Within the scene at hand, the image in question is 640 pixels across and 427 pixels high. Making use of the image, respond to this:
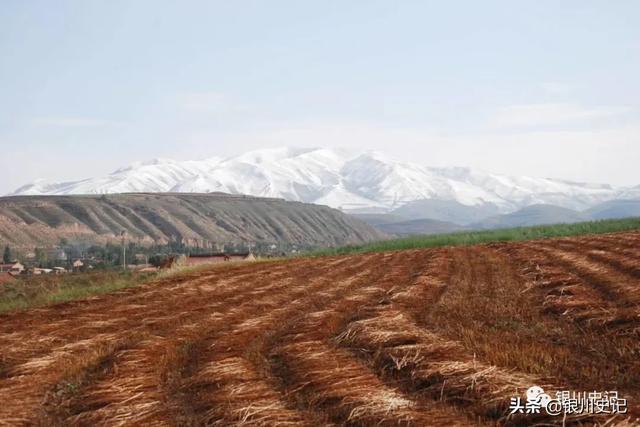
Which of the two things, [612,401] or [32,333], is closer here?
[612,401]

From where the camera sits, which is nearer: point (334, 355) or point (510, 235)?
point (334, 355)

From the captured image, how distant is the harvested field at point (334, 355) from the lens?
728cm

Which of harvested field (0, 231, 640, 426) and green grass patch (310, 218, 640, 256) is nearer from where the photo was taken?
harvested field (0, 231, 640, 426)

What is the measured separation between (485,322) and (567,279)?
682 cm

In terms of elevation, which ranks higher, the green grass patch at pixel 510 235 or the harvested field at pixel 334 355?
the harvested field at pixel 334 355

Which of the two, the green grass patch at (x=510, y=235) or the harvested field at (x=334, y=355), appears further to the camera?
the green grass patch at (x=510, y=235)

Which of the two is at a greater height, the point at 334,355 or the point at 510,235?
the point at 334,355

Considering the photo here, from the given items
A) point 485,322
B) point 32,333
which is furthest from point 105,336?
point 485,322

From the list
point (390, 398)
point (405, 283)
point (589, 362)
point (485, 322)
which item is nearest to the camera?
point (390, 398)

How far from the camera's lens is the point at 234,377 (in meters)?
9.05

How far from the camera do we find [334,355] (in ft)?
33.2

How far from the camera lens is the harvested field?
23.9 feet

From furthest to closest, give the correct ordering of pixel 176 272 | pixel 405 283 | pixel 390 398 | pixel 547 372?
pixel 176 272, pixel 405 283, pixel 547 372, pixel 390 398

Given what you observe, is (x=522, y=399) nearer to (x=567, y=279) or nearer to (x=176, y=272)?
(x=567, y=279)
